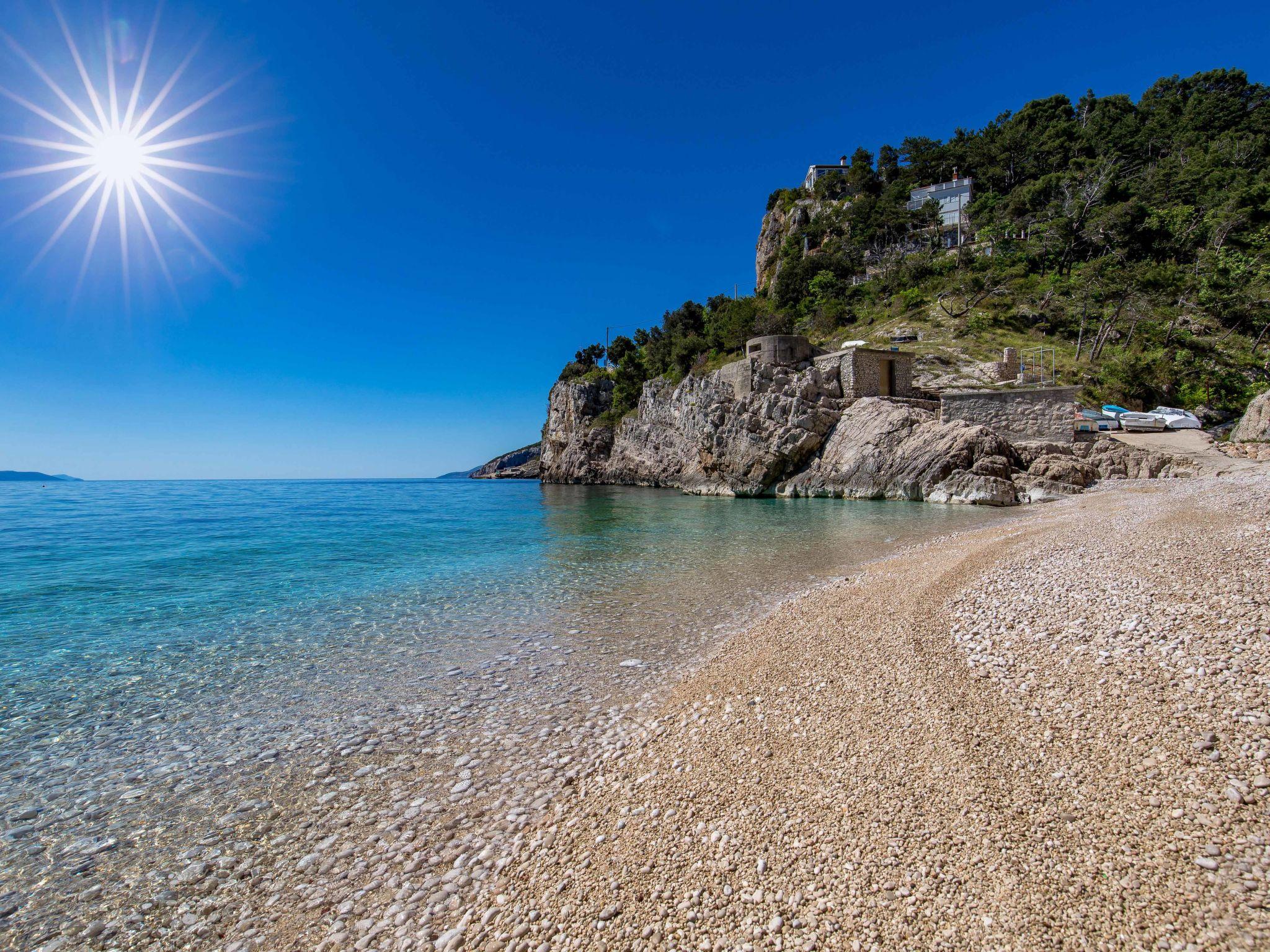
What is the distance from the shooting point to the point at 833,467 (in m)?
36.6

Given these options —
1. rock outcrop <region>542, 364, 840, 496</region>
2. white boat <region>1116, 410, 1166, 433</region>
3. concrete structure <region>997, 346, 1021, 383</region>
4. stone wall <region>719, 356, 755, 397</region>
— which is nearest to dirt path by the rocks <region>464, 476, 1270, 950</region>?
white boat <region>1116, 410, 1166, 433</region>

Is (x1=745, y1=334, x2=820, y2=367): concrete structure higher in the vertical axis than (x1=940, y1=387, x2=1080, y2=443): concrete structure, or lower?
higher

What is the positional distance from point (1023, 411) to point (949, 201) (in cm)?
6382

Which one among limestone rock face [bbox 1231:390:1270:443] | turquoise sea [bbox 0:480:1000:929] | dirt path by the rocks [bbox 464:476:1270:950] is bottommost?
turquoise sea [bbox 0:480:1000:929]

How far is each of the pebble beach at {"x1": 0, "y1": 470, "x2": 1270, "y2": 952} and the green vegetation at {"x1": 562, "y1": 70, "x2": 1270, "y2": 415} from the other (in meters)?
40.3

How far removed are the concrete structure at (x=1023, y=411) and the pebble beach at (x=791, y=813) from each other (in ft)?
92.0

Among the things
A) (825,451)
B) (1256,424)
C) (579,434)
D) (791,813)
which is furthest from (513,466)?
(791,813)

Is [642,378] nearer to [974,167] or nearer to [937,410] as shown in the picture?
[937,410]

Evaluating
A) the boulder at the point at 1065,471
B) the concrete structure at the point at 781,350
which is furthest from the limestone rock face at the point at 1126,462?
the concrete structure at the point at 781,350

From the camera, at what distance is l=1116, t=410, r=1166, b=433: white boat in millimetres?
29031

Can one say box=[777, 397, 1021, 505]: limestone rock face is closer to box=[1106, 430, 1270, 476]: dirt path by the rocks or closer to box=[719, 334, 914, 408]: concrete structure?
box=[719, 334, 914, 408]: concrete structure

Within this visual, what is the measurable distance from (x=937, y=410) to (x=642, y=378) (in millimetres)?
41306

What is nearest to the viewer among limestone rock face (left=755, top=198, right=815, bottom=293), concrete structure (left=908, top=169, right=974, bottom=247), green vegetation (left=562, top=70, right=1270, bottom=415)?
green vegetation (left=562, top=70, right=1270, bottom=415)

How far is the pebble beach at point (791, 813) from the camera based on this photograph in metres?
2.85
